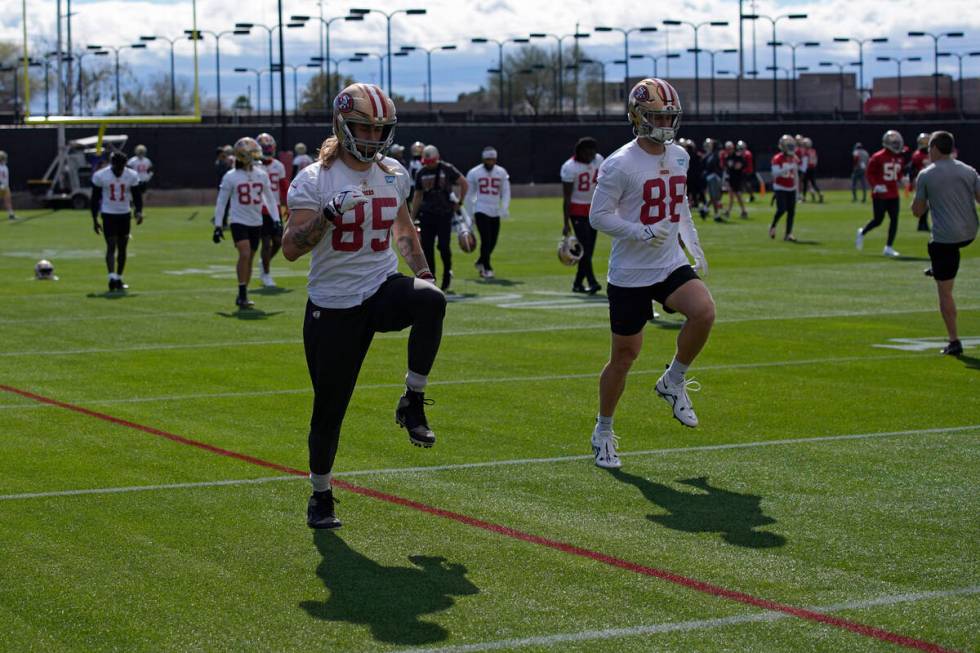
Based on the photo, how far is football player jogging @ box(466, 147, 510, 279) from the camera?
23.5 metres

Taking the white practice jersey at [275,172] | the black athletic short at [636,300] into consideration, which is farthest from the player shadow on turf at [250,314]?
the black athletic short at [636,300]

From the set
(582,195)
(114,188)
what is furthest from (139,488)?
(114,188)

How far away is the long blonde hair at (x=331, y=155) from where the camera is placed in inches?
289

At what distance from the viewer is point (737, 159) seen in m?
42.1

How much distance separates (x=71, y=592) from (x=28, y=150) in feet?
194

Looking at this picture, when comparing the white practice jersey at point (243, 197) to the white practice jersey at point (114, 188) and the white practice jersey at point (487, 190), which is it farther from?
the white practice jersey at point (487, 190)

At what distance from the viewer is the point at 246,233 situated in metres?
19.9

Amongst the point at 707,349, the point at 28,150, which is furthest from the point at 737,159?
the point at 28,150

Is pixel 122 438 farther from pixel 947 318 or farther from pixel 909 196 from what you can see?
pixel 909 196

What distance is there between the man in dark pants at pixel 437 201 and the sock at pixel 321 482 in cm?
1406

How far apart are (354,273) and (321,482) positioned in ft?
3.46

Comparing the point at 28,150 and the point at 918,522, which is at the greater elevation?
the point at 28,150

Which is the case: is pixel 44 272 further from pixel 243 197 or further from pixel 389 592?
pixel 389 592

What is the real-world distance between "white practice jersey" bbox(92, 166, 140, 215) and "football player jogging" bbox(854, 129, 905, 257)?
12.4 meters
